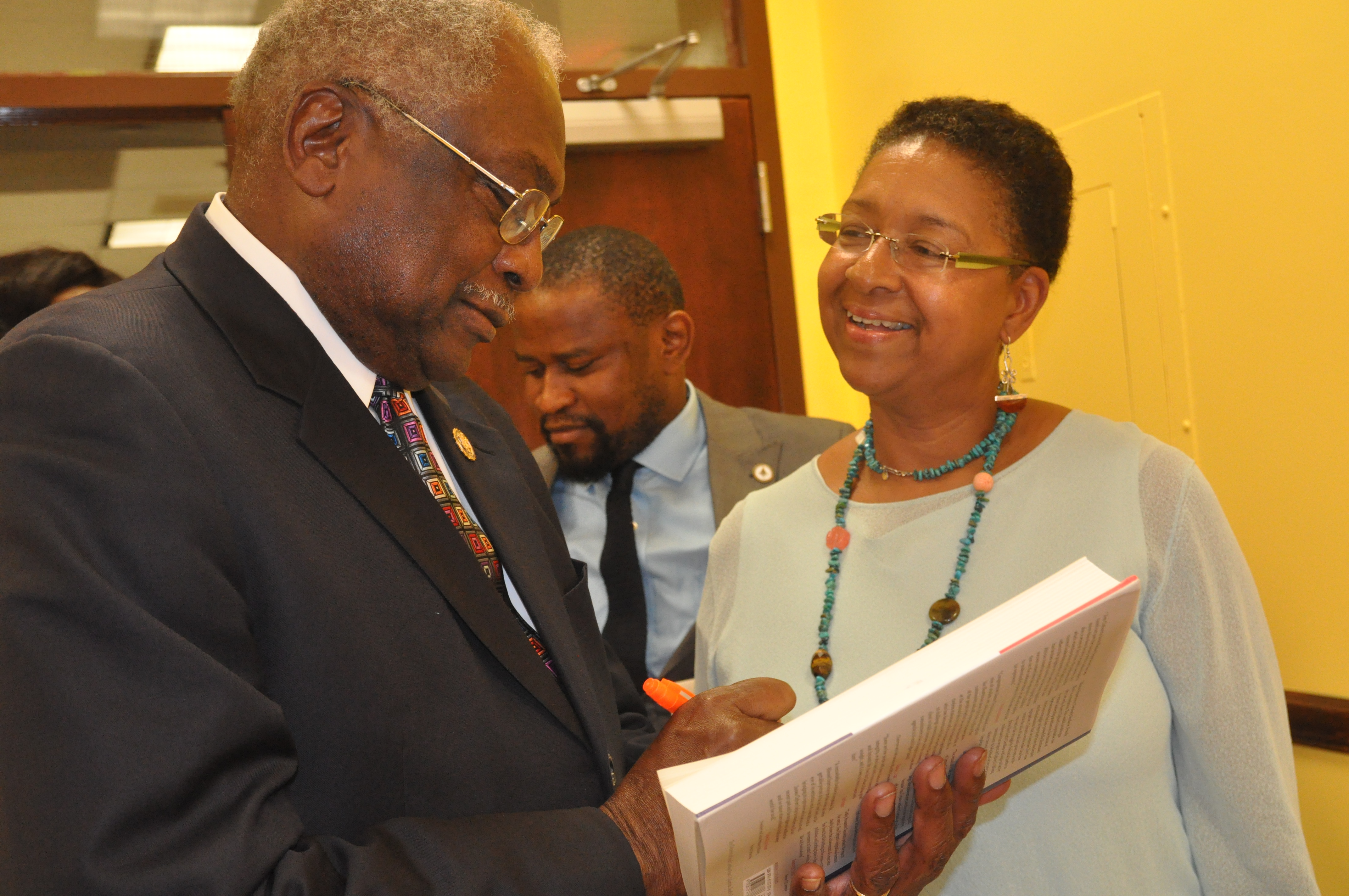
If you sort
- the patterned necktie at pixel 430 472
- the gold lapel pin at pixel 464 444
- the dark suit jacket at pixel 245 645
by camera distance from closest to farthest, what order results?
the dark suit jacket at pixel 245 645 → the patterned necktie at pixel 430 472 → the gold lapel pin at pixel 464 444

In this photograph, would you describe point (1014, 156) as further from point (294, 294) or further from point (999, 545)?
point (294, 294)

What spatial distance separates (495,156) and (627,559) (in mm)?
1505

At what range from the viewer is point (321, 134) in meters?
1.25

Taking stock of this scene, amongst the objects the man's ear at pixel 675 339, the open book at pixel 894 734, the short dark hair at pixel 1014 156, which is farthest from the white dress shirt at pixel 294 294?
the man's ear at pixel 675 339

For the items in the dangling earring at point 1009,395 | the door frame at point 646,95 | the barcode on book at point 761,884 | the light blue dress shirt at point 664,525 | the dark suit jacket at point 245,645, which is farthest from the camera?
the door frame at point 646,95

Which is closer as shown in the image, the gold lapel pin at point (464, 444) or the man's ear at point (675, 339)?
the gold lapel pin at point (464, 444)

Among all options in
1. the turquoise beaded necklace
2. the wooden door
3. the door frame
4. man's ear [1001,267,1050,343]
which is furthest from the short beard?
man's ear [1001,267,1050,343]

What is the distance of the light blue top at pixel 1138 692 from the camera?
1.42 metres

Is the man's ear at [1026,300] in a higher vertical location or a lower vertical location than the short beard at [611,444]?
higher

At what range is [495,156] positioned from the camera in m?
1.31

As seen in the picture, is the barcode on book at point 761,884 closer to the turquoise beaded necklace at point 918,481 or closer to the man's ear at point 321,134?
the turquoise beaded necklace at point 918,481

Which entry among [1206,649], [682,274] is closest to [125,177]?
[682,274]

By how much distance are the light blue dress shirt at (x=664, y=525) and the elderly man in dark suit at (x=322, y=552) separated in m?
1.16

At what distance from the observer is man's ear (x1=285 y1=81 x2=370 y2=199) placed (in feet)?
4.06
